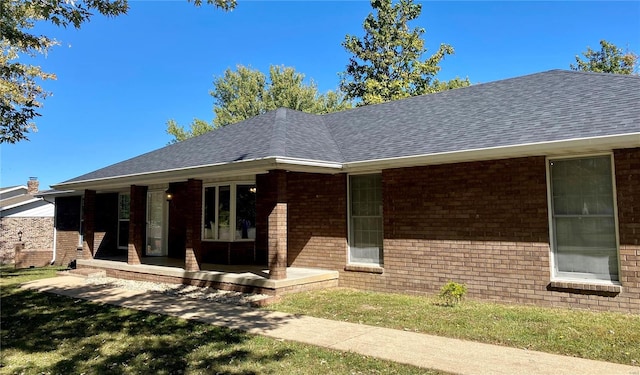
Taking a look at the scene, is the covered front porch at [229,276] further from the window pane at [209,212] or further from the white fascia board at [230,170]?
the white fascia board at [230,170]

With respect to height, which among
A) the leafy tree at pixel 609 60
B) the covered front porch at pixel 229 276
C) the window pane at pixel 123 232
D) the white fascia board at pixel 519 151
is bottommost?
the covered front porch at pixel 229 276

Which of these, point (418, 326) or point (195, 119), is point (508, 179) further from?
point (195, 119)

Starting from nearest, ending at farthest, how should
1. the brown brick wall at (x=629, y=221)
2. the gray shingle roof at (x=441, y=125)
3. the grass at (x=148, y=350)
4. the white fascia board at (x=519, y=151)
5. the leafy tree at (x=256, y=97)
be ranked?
the grass at (x=148, y=350)
the white fascia board at (x=519, y=151)
the brown brick wall at (x=629, y=221)
the gray shingle roof at (x=441, y=125)
the leafy tree at (x=256, y=97)

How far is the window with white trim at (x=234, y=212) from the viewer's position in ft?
41.9

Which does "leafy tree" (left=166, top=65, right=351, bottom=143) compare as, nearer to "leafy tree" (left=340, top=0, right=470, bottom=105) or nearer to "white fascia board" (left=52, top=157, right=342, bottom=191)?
"leafy tree" (left=340, top=0, right=470, bottom=105)

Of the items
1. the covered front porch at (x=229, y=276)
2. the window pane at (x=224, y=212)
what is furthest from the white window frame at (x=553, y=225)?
the window pane at (x=224, y=212)

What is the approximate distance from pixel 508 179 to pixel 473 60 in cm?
1841

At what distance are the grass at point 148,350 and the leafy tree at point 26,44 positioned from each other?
19.6ft

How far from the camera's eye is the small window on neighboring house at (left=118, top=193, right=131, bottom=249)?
17.2 metres

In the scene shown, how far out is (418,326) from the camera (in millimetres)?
6480

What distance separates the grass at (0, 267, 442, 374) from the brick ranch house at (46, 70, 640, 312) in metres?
2.93

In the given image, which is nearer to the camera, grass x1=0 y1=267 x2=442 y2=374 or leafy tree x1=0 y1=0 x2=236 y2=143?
grass x1=0 y1=267 x2=442 y2=374

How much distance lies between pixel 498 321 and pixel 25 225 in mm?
27367

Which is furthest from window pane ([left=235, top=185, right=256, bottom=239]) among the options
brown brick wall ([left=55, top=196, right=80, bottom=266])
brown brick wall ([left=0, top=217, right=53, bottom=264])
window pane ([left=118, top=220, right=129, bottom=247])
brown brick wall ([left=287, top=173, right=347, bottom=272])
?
brown brick wall ([left=0, top=217, right=53, bottom=264])
